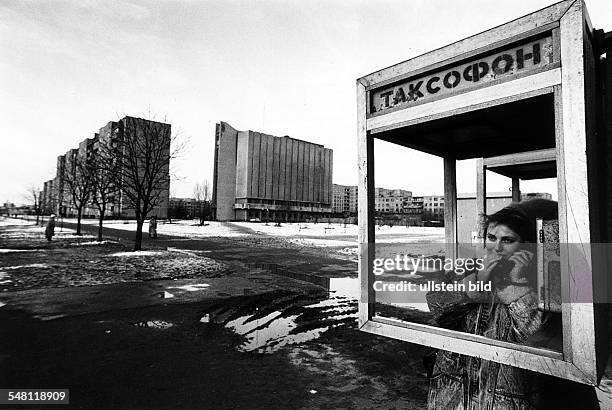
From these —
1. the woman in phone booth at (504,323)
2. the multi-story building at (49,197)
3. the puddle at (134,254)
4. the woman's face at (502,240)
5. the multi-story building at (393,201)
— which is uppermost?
the multi-story building at (393,201)

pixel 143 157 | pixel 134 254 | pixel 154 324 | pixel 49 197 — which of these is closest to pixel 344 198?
pixel 49 197

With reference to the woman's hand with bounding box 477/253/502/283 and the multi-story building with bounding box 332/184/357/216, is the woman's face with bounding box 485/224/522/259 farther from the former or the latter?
the multi-story building with bounding box 332/184/357/216

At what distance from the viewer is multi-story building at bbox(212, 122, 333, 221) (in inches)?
3770

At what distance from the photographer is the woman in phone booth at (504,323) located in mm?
2223

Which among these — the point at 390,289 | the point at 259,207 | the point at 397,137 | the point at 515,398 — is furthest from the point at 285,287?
the point at 259,207

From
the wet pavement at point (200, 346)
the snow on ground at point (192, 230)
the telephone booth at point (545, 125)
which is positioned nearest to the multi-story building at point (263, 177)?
the snow on ground at point (192, 230)

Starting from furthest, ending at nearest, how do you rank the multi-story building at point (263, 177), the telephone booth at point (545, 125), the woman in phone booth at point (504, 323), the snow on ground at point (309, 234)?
the multi-story building at point (263, 177)
the snow on ground at point (309, 234)
the woman in phone booth at point (504, 323)
the telephone booth at point (545, 125)

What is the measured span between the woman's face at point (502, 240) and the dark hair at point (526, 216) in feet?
0.10

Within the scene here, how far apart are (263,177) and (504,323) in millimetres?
98738

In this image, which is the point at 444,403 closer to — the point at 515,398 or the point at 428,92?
the point at 515,398

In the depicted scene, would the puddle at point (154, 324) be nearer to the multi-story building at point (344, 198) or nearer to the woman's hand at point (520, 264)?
the woman's hand at point (520, 264)

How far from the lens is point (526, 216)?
2584 millimetres

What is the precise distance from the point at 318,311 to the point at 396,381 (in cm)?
301

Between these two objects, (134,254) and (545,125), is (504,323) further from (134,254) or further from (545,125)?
(134,254)
